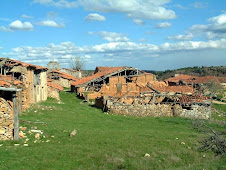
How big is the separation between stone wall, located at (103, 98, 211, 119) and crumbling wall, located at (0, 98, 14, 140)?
16699 millimetres

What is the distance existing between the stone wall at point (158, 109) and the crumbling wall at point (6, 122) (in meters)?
16.7

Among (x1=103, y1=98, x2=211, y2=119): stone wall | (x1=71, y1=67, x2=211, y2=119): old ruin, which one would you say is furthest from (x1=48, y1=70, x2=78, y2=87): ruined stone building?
(x1=103, y1=98, x2=211, y2=119): stone wall

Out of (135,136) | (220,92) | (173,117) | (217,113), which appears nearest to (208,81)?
(220,92)

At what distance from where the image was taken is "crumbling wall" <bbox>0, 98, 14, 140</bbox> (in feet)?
52.1

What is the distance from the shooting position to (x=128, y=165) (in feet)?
42.5

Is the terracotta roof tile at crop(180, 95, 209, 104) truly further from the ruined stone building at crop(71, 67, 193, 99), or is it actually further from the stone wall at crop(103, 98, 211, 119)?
the ruined stone building at crop(71, 67, 193, 99)

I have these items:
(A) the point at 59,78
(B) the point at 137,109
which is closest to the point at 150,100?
(B) the point at 137,109

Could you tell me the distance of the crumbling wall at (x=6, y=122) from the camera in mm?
15867

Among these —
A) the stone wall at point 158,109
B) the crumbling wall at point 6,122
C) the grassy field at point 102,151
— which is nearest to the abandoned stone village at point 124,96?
the stone wall at point 158,109

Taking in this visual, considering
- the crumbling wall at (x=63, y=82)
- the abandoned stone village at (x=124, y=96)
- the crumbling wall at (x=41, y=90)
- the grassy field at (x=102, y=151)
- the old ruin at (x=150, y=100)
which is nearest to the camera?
the grassy field at (x=102, y=151)

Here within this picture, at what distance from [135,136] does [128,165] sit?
21.3 ft

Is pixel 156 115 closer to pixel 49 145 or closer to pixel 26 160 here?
pixel 49 145

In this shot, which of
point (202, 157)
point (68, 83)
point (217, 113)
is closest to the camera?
point (202, 157)

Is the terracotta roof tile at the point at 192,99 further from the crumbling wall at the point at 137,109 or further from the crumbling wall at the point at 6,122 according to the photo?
the crumbling wall at the point at 6,122
